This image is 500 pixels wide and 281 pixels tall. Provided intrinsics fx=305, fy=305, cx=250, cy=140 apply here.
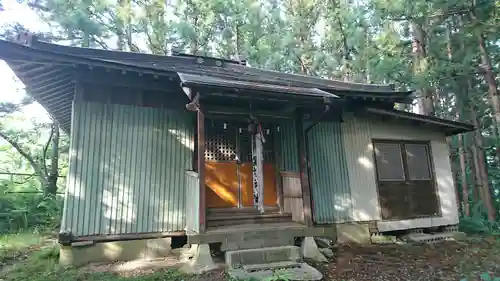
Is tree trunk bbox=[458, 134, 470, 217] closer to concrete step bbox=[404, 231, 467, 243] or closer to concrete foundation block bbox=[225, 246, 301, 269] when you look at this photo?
concrete step bbox=[404, 231, 467, 243]

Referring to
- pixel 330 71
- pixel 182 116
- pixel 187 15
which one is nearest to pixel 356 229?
pixel 182 116

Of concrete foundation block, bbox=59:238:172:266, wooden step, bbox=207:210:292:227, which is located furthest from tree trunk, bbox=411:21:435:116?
concrete foundation block, bbox=59:238:172:266

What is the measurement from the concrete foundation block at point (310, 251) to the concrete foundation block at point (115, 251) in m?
2.48

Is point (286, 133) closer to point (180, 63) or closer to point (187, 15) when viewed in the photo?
point (180, 63)

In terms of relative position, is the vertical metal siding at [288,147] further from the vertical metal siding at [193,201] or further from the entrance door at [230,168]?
the vertical metal siding at [193,201]

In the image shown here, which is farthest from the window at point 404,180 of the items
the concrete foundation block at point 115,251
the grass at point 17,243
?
the grass at point 17,243

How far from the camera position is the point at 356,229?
713 centimetres

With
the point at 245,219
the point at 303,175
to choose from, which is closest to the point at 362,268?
the point at 303,175

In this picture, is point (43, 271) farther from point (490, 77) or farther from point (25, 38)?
point (490, 77)

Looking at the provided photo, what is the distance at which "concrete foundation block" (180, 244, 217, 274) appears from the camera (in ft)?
15.6

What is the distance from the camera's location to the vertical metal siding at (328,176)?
6965 millimetres

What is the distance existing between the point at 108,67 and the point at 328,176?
202 inches

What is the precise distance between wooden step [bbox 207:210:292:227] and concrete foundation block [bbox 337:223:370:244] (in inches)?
61.6

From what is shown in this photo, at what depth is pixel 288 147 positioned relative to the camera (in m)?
6.96
